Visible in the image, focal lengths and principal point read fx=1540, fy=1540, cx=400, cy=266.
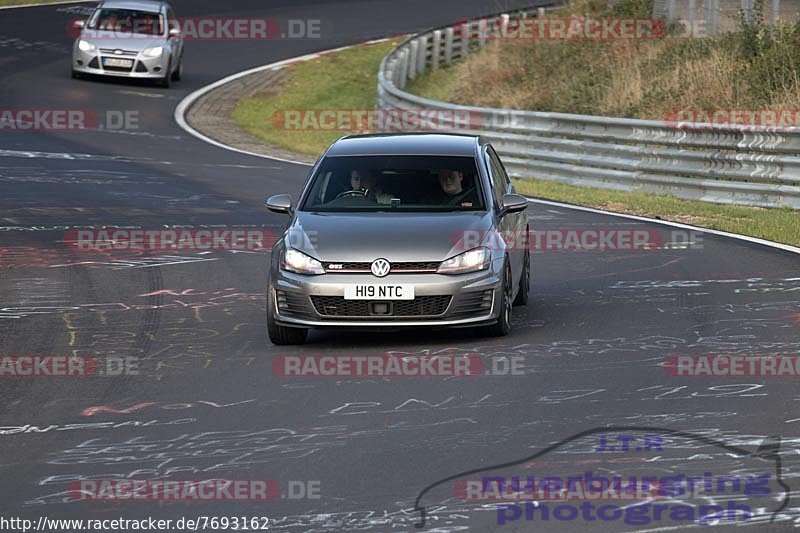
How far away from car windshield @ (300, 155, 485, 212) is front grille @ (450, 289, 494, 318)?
987 mm

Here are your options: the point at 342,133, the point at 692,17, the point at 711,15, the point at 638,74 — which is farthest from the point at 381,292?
the point at 692,17

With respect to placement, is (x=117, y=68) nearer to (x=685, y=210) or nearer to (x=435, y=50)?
(x=435, y=50)

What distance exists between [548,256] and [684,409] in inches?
281

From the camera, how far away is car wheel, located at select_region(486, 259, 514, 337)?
11062mm

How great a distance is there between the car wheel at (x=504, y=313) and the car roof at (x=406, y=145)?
1.32m

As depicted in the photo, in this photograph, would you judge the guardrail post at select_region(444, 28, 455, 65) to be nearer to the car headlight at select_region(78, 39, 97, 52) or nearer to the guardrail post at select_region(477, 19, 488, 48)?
the guardrail post at select_region(477, 19, 488, 48)

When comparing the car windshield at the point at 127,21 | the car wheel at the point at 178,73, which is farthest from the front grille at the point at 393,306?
the car wheel at the point at 178,73

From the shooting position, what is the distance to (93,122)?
2888 cm

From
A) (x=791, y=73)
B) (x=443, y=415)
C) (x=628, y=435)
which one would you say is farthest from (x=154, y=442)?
(x=791, y=73)

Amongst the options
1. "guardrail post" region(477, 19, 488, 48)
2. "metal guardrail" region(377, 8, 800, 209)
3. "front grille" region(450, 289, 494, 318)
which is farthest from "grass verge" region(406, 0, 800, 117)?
"front grille" region(450, 289, 494, 318)

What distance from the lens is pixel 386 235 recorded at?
1091 cm

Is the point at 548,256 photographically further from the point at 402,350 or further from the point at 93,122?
the point at 93,122

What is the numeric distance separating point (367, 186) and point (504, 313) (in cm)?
155

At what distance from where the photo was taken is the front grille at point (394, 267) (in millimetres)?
10672
